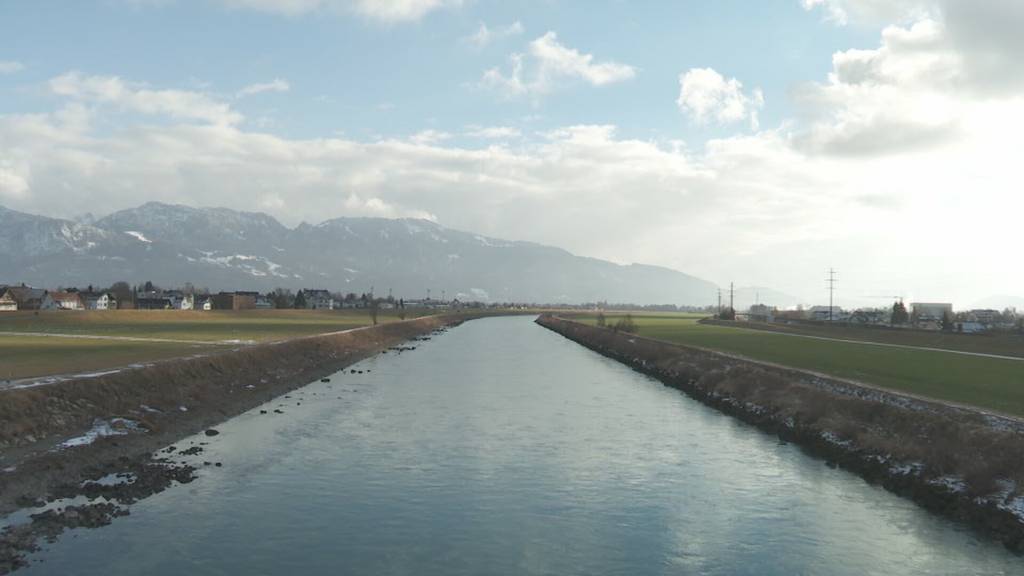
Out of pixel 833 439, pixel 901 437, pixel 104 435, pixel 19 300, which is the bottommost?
pixel 104 435

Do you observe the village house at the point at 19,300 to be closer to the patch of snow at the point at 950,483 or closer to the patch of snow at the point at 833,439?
the patch of snow at the point at 833,439

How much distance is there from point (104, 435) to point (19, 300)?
188 metres

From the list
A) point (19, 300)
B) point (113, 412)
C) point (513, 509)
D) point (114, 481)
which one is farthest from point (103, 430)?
point (19, 300)

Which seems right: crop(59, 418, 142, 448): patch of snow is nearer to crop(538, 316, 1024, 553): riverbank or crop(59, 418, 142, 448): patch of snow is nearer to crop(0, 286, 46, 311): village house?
crop(538, 316, 1024, 553): riverbank

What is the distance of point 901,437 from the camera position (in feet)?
102

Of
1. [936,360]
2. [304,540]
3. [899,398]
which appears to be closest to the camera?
[304,540]

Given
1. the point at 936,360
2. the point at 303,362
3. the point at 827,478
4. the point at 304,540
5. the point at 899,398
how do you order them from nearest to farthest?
the point at 304,540, the point at 827,478, the point at 899,398, the point at 936,360, the point at 303,362

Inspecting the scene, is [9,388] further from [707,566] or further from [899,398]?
[899,398]

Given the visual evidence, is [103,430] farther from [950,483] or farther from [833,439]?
[950,483]

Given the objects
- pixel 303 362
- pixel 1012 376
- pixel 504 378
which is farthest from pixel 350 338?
pixel 1012 376

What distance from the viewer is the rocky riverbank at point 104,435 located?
22.4 m

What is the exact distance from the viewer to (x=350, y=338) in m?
98.6

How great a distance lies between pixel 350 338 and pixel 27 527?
258 ft

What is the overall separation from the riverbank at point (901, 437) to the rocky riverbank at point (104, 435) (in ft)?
89.9
